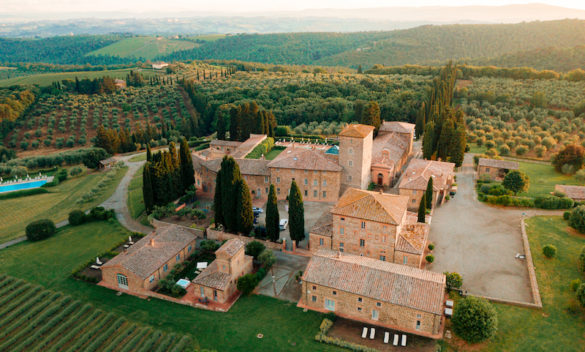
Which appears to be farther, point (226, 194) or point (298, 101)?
point (298, 101)

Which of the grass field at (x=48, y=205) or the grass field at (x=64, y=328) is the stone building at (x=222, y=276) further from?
the grass field at (x=48, y=205)

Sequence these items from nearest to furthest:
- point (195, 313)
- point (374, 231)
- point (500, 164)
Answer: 1. point (195, 313)
2. point (374, 231)
3. point (500, 164)

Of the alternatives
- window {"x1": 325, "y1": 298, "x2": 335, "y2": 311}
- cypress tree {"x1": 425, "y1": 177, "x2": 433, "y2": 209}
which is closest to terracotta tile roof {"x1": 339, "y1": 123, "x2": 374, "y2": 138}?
cypress tree {"x1": 425, "y1": 177, "x2": 433, "y2": 209}

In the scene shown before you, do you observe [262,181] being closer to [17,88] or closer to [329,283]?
[329,283]

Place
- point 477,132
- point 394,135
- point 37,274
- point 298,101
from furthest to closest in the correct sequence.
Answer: point 298,101, point 477,132, point 394,135, point 37,274

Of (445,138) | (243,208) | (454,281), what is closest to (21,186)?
(243,208)

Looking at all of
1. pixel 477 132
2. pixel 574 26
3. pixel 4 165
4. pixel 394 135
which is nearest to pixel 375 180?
pixel 394 135

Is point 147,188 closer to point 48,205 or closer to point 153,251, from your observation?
point 153,251
